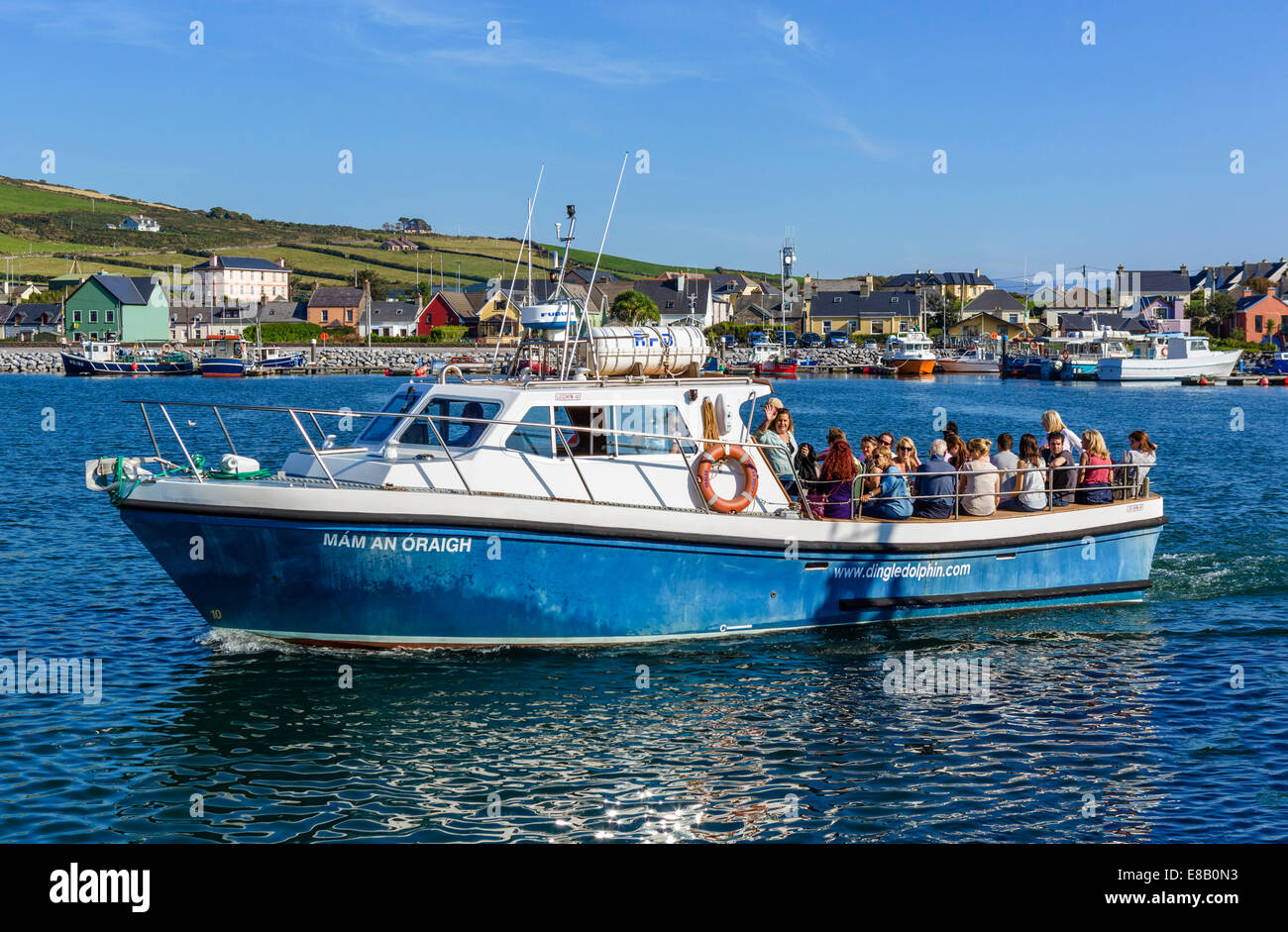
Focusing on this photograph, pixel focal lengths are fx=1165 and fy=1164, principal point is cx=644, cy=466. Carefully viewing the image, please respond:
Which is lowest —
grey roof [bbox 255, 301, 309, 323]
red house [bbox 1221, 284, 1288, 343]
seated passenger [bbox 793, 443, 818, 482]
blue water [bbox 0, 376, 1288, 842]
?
blue water [bbox 0, 376, 1288, 842]

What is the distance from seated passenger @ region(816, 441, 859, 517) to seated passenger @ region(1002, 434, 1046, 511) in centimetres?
264

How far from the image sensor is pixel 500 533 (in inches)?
498

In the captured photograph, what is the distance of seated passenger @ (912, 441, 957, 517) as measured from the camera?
1557cm

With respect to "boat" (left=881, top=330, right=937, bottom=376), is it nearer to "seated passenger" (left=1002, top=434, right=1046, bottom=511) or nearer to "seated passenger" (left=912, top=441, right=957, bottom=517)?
"seated passenger" (left=1002, top=434, right=1046, bottom=511)

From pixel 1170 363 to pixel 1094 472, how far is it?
86.0 metres

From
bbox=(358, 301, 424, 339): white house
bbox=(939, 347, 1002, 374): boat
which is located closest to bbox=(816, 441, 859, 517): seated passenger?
bbox=(939, 347, 1002, 374): boat

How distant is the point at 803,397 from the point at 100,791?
225ft

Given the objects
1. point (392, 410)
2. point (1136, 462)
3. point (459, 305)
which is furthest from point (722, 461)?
point (459, 305)

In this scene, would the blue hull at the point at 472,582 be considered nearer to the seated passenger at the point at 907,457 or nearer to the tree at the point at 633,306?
the seated passenger at the point at 907,457

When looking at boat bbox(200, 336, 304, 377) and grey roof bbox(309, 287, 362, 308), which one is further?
grey roof bbox(309, 287, 362, 308)

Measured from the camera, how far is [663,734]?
11.5 metres

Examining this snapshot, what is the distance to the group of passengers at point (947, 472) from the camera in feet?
49.3
